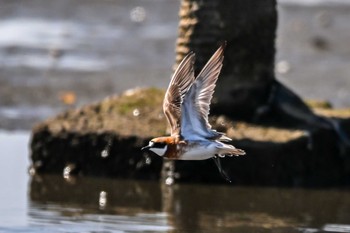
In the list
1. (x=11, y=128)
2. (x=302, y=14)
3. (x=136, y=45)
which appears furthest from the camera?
(x=302, y=14)

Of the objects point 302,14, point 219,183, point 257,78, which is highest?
point 302,14

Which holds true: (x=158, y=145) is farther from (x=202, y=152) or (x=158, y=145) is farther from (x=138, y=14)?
(x=138, y=14)

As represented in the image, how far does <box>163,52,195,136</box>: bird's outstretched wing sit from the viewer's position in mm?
7801

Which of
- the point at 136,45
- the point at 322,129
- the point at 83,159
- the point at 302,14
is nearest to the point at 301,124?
the point at 322,129

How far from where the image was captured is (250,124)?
10172mm

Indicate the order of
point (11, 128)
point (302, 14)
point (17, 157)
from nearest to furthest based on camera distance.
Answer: point (17, 157) < point (11, 128) < point (302, 14)

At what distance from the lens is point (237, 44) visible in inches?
403

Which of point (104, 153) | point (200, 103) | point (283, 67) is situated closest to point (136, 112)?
point (104, 153)

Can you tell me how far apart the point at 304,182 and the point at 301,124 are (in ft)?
1.71

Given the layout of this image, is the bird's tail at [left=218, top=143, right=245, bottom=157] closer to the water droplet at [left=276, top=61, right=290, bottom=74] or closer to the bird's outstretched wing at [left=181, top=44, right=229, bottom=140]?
Result: the bird's outstretched wing at [left=181, top=44, right=229, bottom=140]

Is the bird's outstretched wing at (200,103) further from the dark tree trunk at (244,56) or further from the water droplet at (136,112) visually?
the water droplet at (136,112)

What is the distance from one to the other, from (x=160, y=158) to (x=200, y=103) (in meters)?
2.27

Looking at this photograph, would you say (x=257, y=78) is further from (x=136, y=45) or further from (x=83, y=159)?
(x=136, y=45)

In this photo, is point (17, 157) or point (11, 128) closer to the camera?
point (17, 157)
